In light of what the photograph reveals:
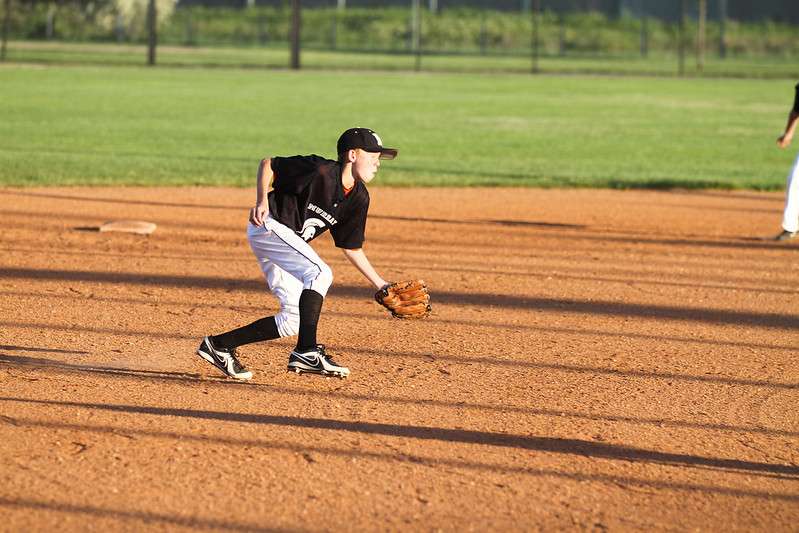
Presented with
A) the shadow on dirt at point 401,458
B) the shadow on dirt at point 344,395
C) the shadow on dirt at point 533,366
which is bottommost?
the shadow on dirt at point 401,458

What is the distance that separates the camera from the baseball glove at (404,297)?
6496mm

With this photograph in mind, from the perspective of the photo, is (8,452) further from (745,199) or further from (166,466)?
(745,199)

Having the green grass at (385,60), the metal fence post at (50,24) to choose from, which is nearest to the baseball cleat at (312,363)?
the green grass at (385,60)

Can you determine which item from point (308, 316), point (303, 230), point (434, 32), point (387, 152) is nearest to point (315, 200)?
point (303, 230)

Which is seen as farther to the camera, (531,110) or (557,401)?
(531,110)

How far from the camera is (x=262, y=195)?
5980 millimetres

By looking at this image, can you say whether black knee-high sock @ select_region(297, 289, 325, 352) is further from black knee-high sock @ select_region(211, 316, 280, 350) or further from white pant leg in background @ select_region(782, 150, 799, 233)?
white pant leg in background @ select_region(782, 150, 799, 233)

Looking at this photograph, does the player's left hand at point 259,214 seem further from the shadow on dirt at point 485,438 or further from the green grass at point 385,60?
the green grass at point 385,60

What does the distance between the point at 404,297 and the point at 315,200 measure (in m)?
0.78

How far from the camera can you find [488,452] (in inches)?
213

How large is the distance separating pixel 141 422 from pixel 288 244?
1.21 meters

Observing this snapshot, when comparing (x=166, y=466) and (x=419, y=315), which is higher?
(x=419, y=315)

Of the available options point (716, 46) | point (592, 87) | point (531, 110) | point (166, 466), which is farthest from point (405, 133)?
point (716, 46)

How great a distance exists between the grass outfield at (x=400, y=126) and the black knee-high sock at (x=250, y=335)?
29.3 ft
